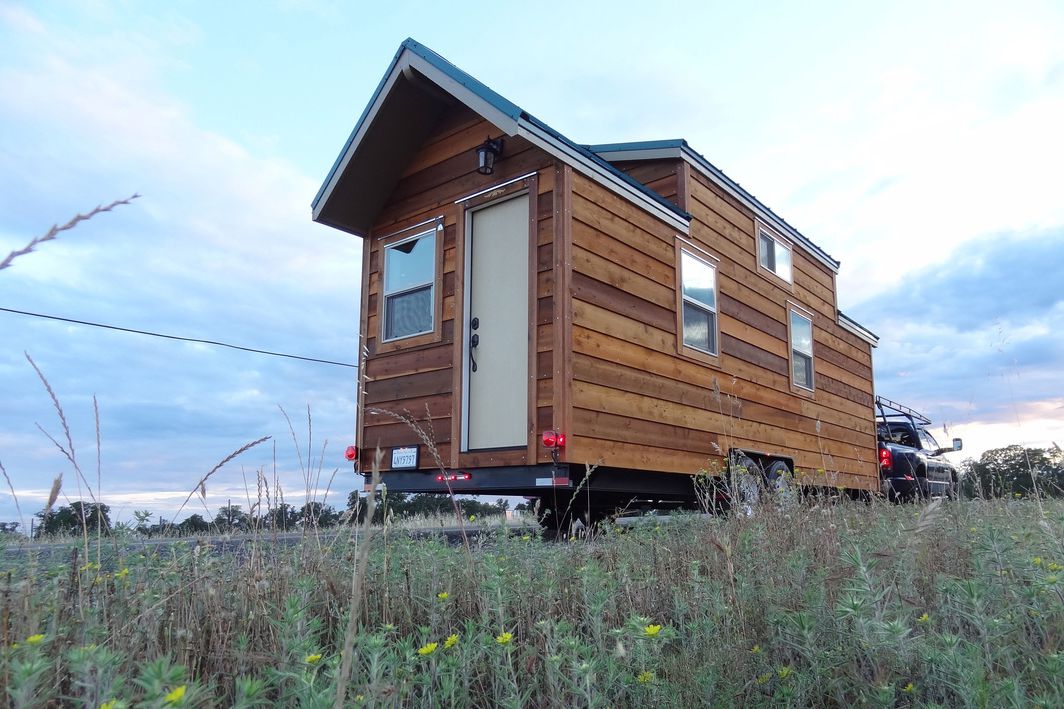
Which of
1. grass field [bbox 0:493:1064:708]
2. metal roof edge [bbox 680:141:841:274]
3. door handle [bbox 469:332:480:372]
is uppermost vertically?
metal roof edge [bbox 680:141:841:274]

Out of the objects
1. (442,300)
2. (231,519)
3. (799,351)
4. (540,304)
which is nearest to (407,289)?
(442,300)

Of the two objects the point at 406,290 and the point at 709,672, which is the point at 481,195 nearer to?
the point at 406,290

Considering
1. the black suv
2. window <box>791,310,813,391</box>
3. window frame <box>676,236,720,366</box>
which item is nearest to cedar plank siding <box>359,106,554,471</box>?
window frame <box>676,236,720,366</box>

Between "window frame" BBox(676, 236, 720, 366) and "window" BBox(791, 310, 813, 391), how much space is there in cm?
231

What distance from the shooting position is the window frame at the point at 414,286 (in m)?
7.30

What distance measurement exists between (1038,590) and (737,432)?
5.83 metres

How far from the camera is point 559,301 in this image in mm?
6168

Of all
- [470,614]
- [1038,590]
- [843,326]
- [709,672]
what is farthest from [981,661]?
[843,326]

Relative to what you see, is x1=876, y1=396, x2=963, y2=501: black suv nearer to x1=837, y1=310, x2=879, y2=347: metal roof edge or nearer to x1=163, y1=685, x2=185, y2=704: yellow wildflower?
x1=837, y1=310, x2=879, y2=347: metal roof edge

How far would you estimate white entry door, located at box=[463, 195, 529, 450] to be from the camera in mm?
6504

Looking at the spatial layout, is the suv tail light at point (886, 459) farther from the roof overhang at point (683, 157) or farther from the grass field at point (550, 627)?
the grass field at point (550, 627)

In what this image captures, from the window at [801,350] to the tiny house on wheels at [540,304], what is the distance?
103cm

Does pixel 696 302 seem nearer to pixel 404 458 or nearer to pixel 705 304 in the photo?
pixel 705 304

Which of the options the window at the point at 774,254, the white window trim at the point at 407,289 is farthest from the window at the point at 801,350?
the white window trim at the point at 407,289
